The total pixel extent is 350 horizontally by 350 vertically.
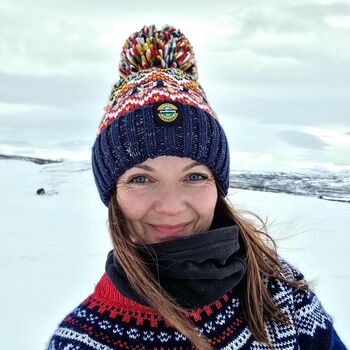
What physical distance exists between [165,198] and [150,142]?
0.75 feet

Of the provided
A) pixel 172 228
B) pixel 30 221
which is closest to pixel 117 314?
pixel 172 228

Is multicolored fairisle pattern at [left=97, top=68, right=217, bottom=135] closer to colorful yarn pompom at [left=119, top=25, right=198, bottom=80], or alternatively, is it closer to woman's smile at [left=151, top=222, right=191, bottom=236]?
colorful yarn pompom at [left=119, top=25, right=198, bottom=80]

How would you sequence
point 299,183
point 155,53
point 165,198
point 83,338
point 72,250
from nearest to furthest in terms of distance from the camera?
point 83,338 < point 165,198 < point 155,53 < point 72,250 < point 299,183

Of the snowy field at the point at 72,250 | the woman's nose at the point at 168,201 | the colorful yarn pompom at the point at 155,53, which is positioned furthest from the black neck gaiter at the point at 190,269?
the colorful yarn pompom at the point at 155,53

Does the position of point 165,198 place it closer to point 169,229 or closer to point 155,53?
point 169,229

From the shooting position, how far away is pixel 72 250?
19.2 ft

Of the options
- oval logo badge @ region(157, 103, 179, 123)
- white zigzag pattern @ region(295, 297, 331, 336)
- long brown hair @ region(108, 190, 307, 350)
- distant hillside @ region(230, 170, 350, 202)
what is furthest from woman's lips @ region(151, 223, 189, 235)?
distant hillside @ region(230, 170, 350, 202)

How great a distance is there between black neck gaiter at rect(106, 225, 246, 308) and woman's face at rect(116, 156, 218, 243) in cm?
7

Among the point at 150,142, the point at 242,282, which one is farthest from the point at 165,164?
the point at 242,282

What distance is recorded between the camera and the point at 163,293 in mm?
1601

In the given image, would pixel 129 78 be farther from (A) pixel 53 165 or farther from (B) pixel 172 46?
(A) pixel 53 165

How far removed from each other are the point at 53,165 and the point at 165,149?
53.4 feet

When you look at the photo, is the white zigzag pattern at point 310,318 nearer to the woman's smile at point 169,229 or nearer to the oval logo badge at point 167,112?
the woman's smile at point 169,229

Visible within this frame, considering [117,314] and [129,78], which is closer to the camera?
[117,314]
